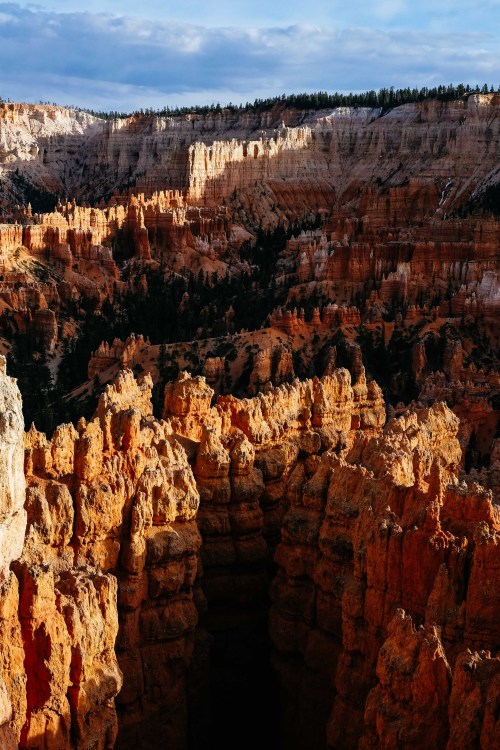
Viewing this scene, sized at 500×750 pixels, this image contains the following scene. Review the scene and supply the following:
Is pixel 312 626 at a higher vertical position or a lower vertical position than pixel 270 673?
higher

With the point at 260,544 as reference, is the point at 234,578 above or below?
below

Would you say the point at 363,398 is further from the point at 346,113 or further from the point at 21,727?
the point at 346,113

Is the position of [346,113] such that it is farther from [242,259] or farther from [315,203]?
A: [242,259]

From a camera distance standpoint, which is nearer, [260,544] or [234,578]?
[234,578]

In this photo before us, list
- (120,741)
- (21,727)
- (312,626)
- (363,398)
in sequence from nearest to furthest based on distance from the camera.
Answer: (21,727) < (120,741) < (312,626) < (363,398)

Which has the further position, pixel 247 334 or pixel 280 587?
pixel 247 334

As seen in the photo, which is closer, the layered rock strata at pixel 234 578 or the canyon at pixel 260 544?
the layered rock strata at pixel 234 578

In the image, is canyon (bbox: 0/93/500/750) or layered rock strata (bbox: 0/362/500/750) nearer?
layered rock strata (bbox: 0/362/500/750)

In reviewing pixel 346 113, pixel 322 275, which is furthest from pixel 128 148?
pixel 322 275

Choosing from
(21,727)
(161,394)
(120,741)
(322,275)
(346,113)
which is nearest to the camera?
(21,727)
